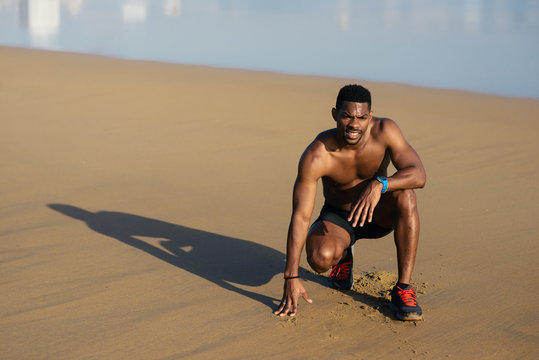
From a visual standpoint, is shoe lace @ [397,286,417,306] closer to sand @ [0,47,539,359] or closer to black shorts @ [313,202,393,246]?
sand @ [0,47,539,359]

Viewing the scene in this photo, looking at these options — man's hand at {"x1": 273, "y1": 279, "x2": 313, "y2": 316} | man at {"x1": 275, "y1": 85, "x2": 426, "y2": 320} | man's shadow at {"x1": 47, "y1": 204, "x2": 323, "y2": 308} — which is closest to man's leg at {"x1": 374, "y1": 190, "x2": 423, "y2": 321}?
man at {"x1": 275, "y1": 85, "x2": 426, "y2": 320}

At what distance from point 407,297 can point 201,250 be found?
1579 millimetres

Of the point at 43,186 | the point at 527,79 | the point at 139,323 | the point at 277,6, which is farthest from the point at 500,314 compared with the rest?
the point at 277,6

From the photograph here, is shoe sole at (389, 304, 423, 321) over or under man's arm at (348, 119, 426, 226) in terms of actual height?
under

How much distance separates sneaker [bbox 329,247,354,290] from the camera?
155 inches

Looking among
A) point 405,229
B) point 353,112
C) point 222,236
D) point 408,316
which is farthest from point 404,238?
point 222,236

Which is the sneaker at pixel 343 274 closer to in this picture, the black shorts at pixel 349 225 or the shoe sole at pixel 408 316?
the black shorts at pixel 349 225

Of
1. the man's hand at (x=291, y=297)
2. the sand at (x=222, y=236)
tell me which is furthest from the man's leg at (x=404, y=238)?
the man's hand at (x=291, y=297)

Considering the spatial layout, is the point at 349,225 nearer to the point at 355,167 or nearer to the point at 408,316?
the point at 355,167

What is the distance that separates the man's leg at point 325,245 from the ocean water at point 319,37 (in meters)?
8.56

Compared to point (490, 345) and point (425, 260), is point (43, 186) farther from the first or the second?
point (490, 345)

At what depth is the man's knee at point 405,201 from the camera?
145 inches

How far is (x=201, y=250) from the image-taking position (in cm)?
464

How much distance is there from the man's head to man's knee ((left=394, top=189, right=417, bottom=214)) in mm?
371
